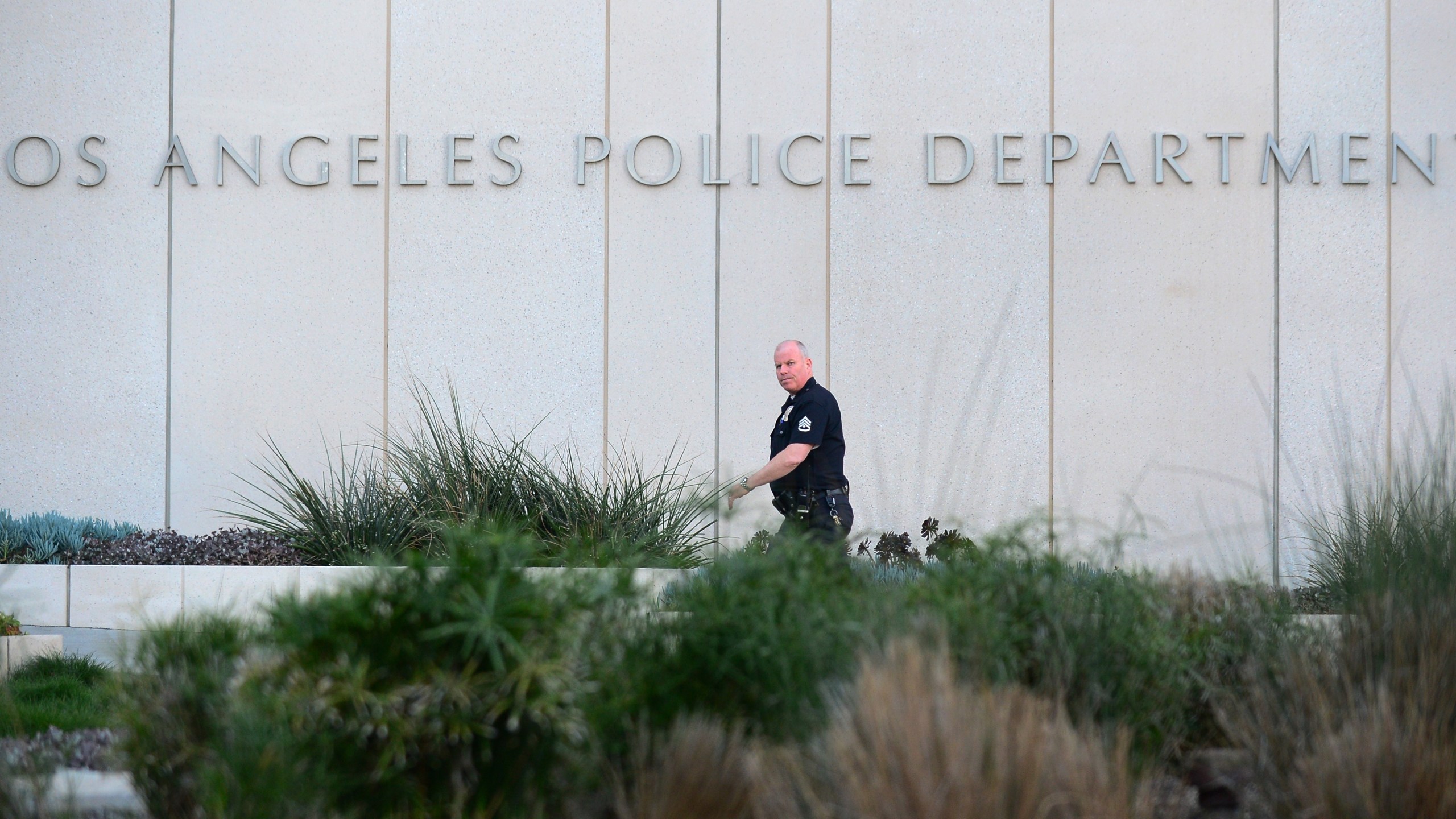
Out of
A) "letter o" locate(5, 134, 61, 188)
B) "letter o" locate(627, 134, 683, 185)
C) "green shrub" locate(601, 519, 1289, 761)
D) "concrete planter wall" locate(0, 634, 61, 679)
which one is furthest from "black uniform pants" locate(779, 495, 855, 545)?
"letter o" locate(5, 134, 61, 188)

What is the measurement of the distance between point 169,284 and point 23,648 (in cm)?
535

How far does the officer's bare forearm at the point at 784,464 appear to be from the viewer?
23.1 ft

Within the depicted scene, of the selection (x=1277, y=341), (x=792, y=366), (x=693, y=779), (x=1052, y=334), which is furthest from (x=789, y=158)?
(x=693, y=779)

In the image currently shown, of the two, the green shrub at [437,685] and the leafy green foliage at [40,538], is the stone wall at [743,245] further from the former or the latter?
the green shrub at [437,685]

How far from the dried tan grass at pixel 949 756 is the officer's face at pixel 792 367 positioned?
16.3 feet

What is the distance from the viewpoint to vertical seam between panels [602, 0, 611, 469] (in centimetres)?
1006

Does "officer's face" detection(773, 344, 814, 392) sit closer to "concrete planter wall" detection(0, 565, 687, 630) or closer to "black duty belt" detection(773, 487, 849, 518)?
"black duty belt" detection(773, 487, 849, 518)

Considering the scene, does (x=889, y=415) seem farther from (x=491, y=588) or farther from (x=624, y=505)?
(x=491, y=588)

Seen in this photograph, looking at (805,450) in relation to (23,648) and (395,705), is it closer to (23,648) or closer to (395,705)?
(23,648)

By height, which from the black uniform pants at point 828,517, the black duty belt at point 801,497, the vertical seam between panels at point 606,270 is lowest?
the black uniform pants at point 828,517

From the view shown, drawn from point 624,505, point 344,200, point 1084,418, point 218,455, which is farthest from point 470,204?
point 1084,418

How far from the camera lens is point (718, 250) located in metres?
10.1

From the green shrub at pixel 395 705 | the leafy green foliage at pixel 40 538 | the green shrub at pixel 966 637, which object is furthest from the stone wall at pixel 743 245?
the green shrub at pixel 395 705

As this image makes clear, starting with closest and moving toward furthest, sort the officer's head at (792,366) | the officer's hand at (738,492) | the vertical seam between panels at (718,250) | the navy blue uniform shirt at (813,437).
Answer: the officer's hand at (738,492)
the navy blue uniform shirt at (813,437)
the officer's head at (792,366)
the vertical seam between panels at (718,250)
